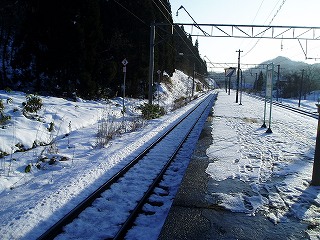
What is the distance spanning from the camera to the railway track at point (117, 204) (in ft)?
14.3

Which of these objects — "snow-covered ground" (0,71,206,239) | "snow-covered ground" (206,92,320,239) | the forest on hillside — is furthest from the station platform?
the forest on hillside

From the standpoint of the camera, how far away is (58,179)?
6684mm

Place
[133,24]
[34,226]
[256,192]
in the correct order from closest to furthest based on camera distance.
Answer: [34,226] → [256,192] → [133,24]

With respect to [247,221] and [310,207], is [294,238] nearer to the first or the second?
[247,221]

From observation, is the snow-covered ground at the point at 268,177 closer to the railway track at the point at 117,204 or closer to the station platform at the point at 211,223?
the station platform at the point at 211,223

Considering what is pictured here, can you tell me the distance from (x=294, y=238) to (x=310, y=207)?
50.1 inches

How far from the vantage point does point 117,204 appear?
539 centimetres

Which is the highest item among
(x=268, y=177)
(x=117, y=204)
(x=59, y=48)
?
(x=59, y=48)

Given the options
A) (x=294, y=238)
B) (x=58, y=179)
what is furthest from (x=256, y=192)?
(x=58, y=179)

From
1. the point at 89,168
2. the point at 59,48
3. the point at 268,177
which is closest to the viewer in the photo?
the point at 268,177

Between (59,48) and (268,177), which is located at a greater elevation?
(59,48)

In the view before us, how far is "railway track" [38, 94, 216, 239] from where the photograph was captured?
4371 mm

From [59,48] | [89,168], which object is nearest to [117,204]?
[89,168]

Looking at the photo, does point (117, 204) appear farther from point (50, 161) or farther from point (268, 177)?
point (268, 177)
